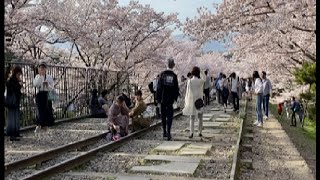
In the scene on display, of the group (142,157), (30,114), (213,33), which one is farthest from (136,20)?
(142,157)

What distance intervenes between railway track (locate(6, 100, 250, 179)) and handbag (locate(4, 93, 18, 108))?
5.10 ft

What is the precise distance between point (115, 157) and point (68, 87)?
26.9ft

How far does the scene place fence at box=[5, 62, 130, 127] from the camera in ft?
40.5

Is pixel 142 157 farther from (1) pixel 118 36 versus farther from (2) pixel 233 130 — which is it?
(1) pixel 118 36

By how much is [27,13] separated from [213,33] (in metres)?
6.43

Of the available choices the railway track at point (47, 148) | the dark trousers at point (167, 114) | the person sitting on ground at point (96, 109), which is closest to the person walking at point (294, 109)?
the person sitting on ground at point (96, 109)

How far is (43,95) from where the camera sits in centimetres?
1088

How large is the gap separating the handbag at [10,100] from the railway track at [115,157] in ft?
5.10

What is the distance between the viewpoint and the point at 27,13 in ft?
52.6

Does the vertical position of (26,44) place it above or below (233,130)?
above

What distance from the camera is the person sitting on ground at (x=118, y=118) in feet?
32.6

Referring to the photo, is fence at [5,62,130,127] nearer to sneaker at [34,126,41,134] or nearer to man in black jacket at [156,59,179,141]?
sneaker at [34,126,41,134]

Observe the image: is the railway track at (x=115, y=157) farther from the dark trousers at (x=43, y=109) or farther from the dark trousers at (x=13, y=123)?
the dark trousers at (x=43, y=109)

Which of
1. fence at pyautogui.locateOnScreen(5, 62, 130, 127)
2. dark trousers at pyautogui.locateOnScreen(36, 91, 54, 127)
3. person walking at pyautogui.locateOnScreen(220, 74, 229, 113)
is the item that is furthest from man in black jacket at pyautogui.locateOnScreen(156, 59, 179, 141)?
person walking at pyautogui.locateOnScreen(220, 74, 229, 113)
